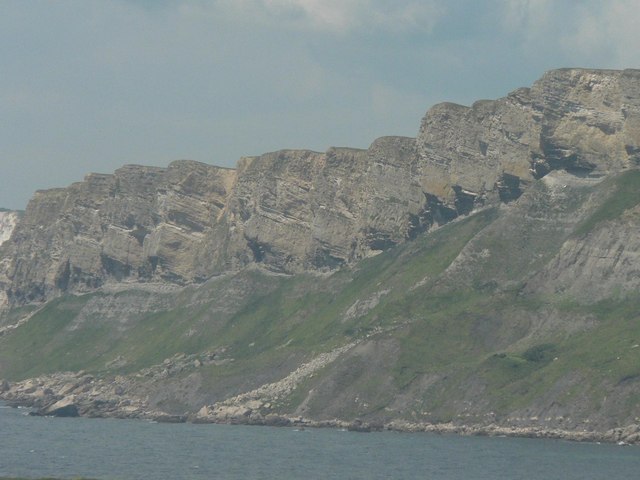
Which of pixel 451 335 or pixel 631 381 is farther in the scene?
pixel 451 335

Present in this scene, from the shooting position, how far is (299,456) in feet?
480

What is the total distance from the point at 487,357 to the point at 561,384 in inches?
763

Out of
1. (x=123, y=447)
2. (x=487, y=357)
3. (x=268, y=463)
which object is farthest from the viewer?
(x=487, y=357)

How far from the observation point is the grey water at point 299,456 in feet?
424

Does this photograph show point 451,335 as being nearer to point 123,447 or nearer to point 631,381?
point 631,381

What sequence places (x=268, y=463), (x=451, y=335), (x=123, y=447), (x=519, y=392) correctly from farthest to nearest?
(x=451, y=335)
(x=519, y=392)
(x=123, y=447)
(x=268, y=463)

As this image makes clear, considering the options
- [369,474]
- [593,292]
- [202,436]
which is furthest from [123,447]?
[593,292]

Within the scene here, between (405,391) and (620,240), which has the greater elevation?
(620,240)

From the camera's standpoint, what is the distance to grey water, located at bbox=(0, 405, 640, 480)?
424ft

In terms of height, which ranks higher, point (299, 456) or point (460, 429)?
point (299, 456)

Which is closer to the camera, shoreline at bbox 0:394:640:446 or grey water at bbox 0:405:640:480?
grey water at bbox 0:405:640:480

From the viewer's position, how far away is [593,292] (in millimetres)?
193250

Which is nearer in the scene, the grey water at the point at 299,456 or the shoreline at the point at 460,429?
the grey water at the point at 299,456

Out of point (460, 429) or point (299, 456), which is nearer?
point (299, 456)
